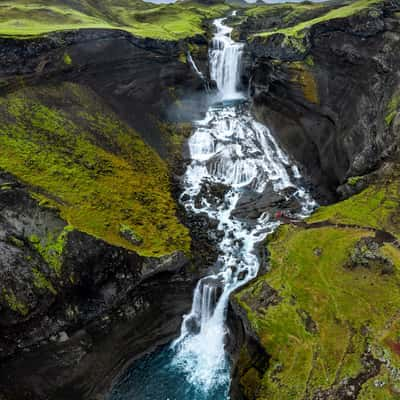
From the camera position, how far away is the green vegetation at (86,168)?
21.1 m

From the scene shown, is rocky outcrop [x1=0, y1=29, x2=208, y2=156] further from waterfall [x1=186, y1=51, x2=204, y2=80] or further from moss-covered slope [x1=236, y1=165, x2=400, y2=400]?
moss-covered slope [x1=236, y1=165, x2=400, y2=400]

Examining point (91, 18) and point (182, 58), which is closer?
point (182, 58)

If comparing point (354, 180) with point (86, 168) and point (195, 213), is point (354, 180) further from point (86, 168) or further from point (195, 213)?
point (86, 168)

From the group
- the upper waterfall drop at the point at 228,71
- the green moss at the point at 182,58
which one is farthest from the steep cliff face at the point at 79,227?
the upper waterfall drop at the point at 228,71

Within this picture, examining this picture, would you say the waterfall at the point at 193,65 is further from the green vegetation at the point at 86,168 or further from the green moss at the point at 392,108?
the green moss at the point at 392,108

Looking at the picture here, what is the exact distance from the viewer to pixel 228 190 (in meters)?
31.3

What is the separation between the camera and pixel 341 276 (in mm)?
18766

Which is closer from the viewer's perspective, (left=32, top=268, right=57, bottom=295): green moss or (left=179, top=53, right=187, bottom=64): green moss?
(left=32, top=268, right=57, bottom=295): green moss

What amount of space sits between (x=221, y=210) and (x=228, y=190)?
3210mm

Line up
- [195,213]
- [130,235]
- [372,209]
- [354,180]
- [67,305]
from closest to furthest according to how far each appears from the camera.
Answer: [67,305]
[130,235]
[372,209]
[354,180]
[195,213]

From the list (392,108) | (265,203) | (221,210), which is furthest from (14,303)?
(392,108)

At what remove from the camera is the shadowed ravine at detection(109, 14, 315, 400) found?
18469mm

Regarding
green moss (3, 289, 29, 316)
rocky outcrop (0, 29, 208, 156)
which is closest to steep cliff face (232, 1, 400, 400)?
rocky outcrop (0, 29, 208, 156)

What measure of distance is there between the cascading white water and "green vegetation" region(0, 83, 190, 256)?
3669 millimetres
